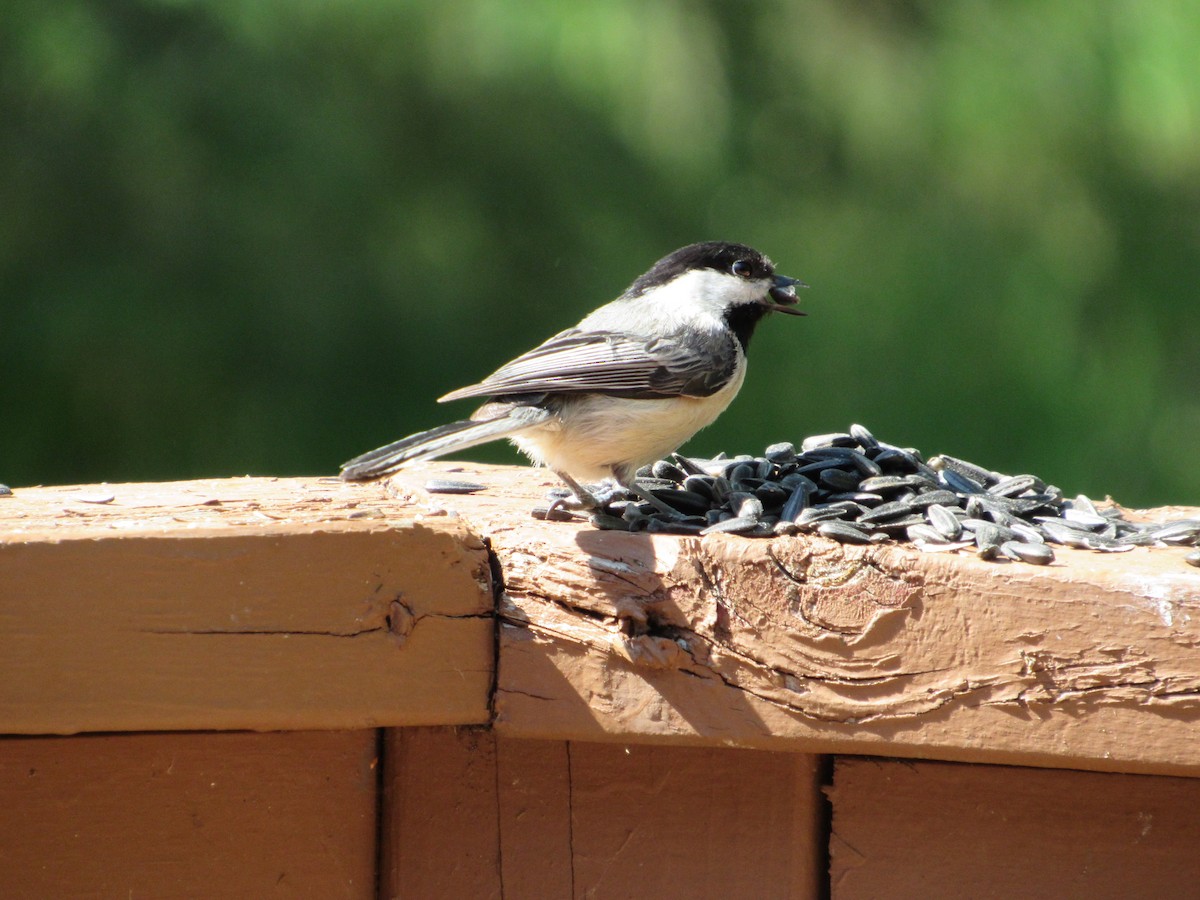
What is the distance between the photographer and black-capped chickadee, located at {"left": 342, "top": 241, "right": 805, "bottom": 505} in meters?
2.06

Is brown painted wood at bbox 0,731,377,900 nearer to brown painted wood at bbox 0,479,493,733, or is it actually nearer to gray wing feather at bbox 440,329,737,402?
brown painted wood at bbox 0,479,493,733

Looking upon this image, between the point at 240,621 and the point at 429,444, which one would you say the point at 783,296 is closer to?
the point at 429,444

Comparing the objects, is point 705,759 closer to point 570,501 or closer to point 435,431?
point 570,501

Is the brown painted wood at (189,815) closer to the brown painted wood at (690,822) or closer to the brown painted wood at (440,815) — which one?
the brown painted wood at (440,815)

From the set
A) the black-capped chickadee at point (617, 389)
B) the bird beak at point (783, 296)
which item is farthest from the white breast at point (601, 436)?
the bird beak at point (783, 296)

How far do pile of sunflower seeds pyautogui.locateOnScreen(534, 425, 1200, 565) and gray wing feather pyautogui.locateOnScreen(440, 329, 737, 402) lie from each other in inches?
6.9

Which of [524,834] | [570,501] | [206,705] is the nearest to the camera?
[206,705]

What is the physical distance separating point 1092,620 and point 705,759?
419mm

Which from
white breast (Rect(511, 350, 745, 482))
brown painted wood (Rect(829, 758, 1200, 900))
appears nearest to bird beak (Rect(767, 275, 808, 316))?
white breast (Rect(511, 350, 745, 482))

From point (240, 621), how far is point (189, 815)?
0.86 ft

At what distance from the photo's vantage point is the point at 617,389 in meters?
2.13

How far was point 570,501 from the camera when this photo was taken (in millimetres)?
1755

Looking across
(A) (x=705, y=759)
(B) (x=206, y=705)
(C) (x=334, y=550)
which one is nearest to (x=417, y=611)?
(C) (x=334, y=550)

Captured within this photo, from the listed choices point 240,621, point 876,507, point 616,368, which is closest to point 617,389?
point 616,368
